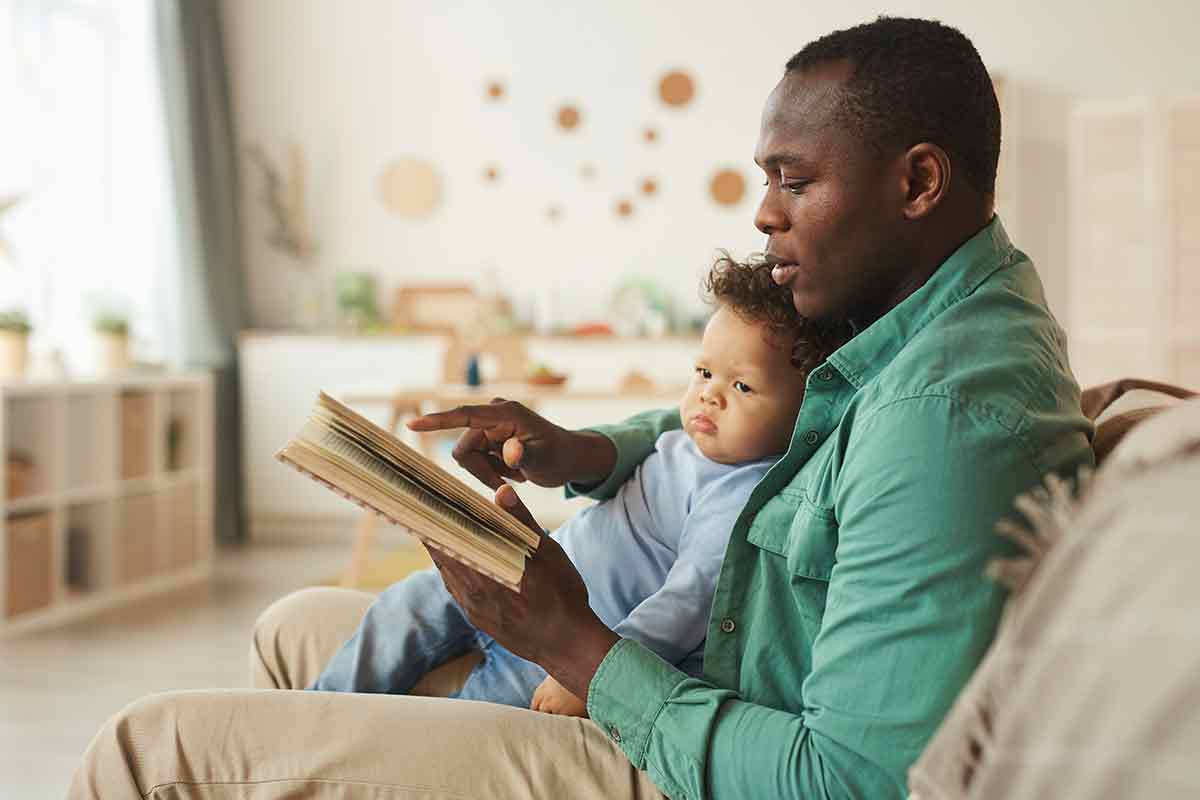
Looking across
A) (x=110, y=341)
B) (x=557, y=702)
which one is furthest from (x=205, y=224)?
(x=557, y=702)

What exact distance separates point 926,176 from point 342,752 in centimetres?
71

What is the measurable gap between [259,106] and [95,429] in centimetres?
235

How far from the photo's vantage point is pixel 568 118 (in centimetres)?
588

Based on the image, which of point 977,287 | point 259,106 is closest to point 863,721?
point 977,287

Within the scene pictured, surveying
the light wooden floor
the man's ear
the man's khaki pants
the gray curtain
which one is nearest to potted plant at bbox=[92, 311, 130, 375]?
the gray curtain

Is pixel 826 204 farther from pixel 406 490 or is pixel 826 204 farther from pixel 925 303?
pixel 406 490

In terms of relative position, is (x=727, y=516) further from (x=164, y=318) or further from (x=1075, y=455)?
(x=164, y=318)

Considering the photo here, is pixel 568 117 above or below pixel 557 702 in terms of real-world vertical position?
above

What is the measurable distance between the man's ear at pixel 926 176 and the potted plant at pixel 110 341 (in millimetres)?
4217

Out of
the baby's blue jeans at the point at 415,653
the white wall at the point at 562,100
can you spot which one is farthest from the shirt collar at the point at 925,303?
the white wall at the point at 562,100

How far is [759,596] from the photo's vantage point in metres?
1.05

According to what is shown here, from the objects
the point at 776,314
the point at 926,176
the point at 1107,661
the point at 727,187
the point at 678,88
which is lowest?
the point at 1107,661

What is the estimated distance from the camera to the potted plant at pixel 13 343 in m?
3.99

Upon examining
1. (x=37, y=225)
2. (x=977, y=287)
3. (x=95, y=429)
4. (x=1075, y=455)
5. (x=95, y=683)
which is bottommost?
(x=95, y=683)
